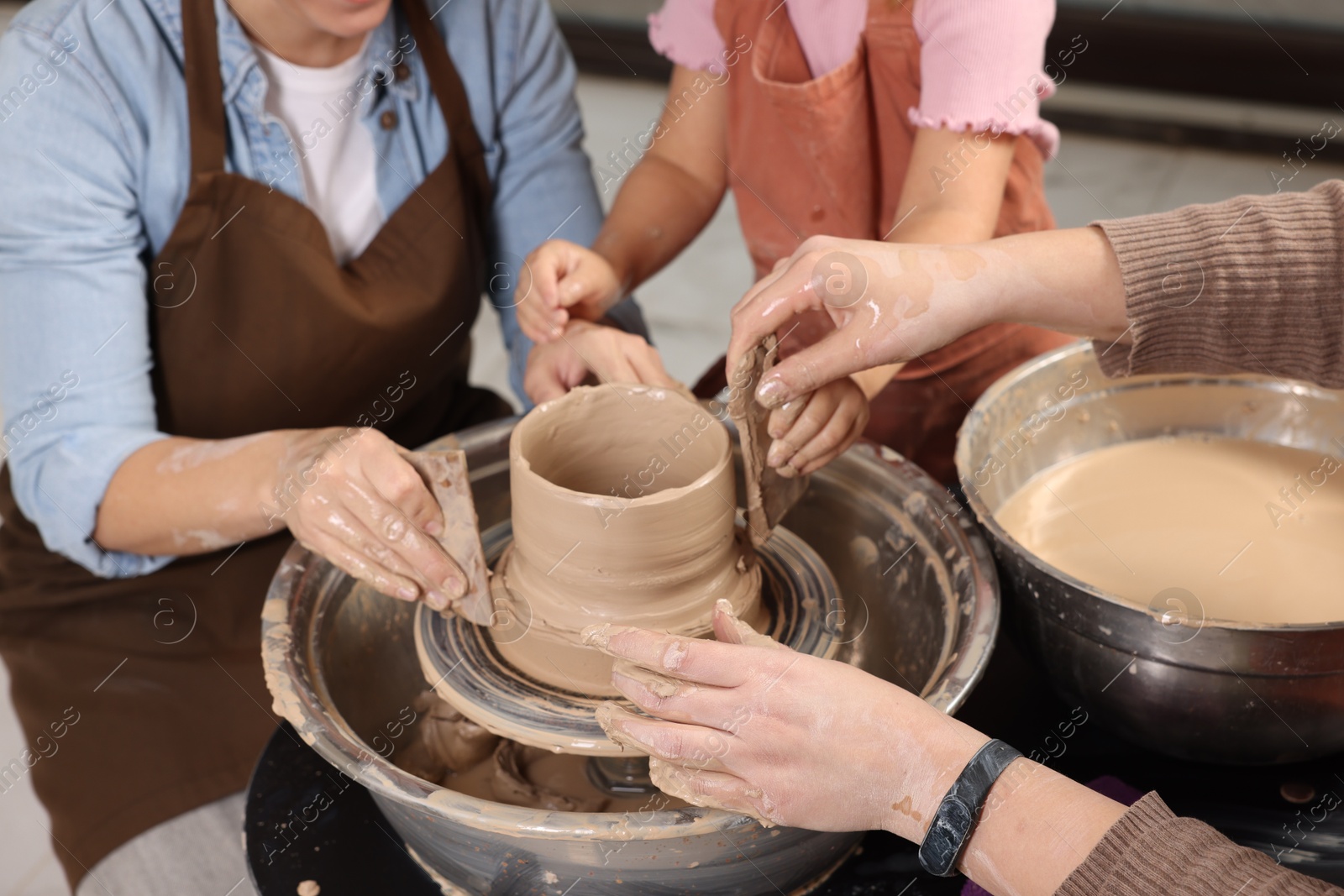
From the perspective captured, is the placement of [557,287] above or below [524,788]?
above

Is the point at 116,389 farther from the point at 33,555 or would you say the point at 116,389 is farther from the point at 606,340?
the point at 606,340

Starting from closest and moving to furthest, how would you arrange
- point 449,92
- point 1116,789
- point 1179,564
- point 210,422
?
point 1116,789, point 1179,564, point 210,422, point 449,92

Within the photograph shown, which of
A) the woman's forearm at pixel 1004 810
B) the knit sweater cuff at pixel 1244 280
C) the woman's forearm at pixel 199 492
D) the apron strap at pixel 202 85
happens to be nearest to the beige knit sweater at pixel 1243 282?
the knit sweater cuff at pixel 1244 280

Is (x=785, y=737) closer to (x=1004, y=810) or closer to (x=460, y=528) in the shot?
(x=1004, y=810)

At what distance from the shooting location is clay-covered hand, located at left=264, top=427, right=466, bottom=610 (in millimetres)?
1417

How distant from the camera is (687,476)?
58.8 inches

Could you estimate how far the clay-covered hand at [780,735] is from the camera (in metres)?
1.10

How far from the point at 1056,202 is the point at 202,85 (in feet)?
12.5

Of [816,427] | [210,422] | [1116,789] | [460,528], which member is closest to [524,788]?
[460,528]

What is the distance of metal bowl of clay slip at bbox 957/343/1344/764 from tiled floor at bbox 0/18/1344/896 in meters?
2.49

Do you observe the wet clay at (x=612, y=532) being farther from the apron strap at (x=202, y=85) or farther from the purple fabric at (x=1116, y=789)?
the apron strap at (x=202, y=85)

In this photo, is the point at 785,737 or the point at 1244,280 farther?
the point at 1244,280

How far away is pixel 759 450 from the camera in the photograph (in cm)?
143

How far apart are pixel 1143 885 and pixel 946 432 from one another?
1.13 meters
